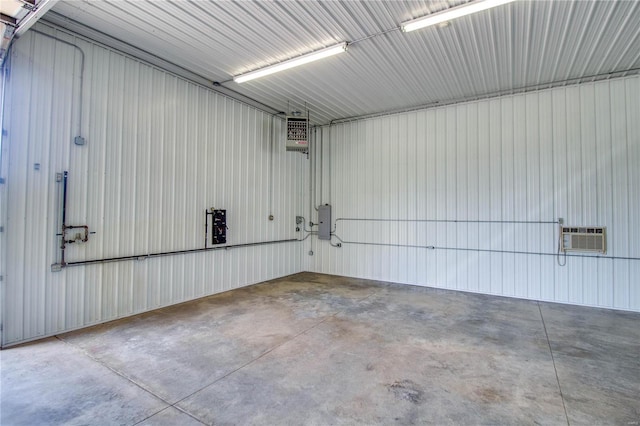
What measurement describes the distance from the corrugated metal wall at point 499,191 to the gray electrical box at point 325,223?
0.24 m

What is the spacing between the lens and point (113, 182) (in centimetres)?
445

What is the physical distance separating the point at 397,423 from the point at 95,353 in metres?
3.28

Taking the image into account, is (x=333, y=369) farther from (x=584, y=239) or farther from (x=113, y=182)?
(x=584, y=239)

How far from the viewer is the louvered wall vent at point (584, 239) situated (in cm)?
516

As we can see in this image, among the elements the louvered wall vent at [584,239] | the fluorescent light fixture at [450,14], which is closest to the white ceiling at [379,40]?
the fluorescent light fixture at [450,14]

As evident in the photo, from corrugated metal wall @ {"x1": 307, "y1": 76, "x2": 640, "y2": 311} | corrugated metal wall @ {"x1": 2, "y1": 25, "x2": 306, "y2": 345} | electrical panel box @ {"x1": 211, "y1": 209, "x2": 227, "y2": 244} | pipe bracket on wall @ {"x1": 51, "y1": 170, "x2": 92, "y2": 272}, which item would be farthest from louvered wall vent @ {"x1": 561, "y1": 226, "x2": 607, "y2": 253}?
pipe bracket on wall @ {"x1": 51, "y1": 170, "x2": 92, "y2": 272}

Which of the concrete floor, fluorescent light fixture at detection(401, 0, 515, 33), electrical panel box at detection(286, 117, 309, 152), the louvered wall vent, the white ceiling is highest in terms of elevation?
the white ceiling

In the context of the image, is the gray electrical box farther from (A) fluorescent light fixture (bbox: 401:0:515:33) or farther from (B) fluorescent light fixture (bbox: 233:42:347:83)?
(A) fluorescent light fixture (bbox: 401:0:515:33)

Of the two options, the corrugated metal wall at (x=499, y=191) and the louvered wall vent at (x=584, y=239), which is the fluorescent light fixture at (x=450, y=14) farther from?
the louvered wall vent at (x=584, y=239)

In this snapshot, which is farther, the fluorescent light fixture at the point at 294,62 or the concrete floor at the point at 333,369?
the fluorescent light fixture at the point at 294,62

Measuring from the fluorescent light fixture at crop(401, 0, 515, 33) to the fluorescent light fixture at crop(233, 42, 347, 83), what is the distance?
939 mm

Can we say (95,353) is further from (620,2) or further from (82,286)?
(620,2)

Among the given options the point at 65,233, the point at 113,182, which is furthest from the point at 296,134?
the point at 65,233

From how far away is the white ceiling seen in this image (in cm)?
357
